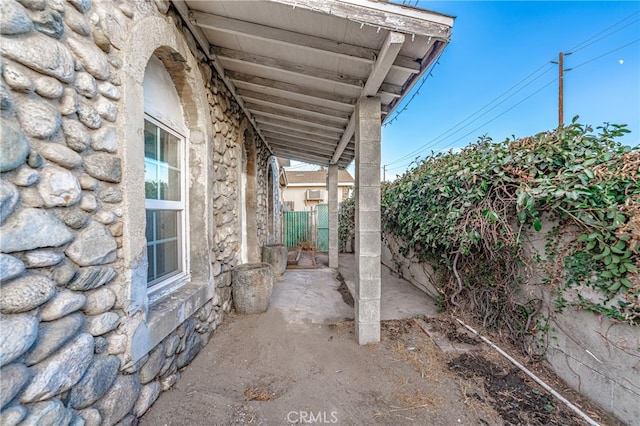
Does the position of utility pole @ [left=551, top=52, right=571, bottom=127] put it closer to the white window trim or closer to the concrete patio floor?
the concrete patio floor

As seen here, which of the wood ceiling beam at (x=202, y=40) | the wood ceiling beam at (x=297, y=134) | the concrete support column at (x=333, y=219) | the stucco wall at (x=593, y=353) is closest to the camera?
the stucco wall at (x=593, y=353)

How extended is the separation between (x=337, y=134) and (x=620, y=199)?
3271 millimetres

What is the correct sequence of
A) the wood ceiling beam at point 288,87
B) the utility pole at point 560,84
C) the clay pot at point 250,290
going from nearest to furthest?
the wood ceiling beam at point 288,87 < the clay pot at point 250,290 < the utility pole at point 560,84

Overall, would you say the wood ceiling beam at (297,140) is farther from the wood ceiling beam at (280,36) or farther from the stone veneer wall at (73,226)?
the stone veneer wall at (73,226)

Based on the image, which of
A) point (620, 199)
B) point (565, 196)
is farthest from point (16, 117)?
point (620, 199)

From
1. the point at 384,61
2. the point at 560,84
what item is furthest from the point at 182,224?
the point at 560,84

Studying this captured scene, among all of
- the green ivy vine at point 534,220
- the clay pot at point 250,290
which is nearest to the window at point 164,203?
the clay pot at point 250,290

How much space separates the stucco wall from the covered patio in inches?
61.0

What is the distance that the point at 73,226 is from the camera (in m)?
1.23

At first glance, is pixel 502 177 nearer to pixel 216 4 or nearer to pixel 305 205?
pixel 216 4

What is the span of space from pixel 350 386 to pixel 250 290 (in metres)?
1.73

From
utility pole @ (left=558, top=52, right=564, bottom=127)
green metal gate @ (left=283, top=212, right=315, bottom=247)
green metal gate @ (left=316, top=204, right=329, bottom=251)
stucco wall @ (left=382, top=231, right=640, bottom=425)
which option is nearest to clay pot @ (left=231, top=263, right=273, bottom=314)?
stucco wall @ (left=382, top=231, right=640, bottom=425)

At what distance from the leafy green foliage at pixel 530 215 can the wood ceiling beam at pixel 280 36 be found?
1773 millimetres

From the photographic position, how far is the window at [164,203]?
211 centimetres
